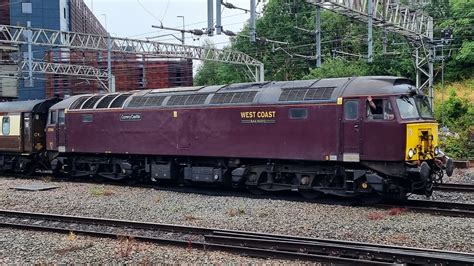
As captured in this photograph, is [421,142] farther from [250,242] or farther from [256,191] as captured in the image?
[250,242]

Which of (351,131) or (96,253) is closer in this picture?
(96,253)

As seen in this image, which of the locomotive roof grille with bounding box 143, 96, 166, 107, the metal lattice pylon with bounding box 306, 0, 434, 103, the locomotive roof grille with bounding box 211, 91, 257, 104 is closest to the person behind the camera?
the locomotive roof grille with bounding box 211, 91, 257, 104

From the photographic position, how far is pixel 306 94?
50.4 ft

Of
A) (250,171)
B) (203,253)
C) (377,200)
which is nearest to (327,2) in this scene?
(250,171)

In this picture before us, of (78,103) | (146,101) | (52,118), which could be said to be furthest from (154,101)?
(52,118)

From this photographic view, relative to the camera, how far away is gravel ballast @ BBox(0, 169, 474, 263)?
9617mm

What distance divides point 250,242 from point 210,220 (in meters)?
3.01

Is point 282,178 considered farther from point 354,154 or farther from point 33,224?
point 33,224

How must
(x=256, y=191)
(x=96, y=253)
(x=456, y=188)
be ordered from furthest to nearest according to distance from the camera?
1. (x=456, y=188)
2. (x=256, y=191)
3. (x=96, y=253)

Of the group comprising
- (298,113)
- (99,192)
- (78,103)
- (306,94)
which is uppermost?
(306,94)

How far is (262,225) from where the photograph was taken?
1174 centimetres

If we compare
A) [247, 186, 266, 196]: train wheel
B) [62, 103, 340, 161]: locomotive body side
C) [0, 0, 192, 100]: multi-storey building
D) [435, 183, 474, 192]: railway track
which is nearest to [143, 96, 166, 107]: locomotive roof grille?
[62, 103, 340, 161]: locomotive body side

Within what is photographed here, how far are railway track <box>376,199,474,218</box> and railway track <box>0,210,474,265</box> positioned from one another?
431 cm

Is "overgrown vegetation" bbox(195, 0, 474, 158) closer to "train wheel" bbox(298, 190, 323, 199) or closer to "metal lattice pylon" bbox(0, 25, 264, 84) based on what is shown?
"metal lattice pylon" bbox(0, 25, 264, 84)
